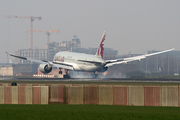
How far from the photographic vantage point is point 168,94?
30.2m

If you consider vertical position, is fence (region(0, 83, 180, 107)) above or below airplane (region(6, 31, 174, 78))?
below

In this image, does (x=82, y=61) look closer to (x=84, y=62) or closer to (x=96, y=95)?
(x=84, y=62)

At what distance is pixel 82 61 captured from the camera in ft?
251

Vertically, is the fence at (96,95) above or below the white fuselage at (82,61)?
below

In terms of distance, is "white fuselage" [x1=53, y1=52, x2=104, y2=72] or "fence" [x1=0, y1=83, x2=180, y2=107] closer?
"fence" [x1=0, y1=83, x2=180, y2=107]

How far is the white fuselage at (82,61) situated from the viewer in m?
73.0

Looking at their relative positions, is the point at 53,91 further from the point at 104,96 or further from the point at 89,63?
the point at 89,63

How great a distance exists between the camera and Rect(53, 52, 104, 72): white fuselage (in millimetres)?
73000

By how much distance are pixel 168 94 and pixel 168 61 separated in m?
116

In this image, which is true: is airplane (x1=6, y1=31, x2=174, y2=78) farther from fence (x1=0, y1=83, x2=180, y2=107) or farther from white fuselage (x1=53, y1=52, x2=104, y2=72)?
fence (x1=0, y1=83, x2=180, y2=107)

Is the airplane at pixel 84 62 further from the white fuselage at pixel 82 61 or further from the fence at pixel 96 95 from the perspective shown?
the fence at pixel 96 95

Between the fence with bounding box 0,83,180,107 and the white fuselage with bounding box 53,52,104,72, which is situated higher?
the white fuselage with bounding box 53,52,104,72

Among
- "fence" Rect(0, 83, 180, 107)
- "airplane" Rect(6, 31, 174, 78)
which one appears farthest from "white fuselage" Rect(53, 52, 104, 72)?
"fence" Rect(0, 83, 180, 107)


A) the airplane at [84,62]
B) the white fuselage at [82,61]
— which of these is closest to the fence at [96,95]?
the airplane at [84,62]
